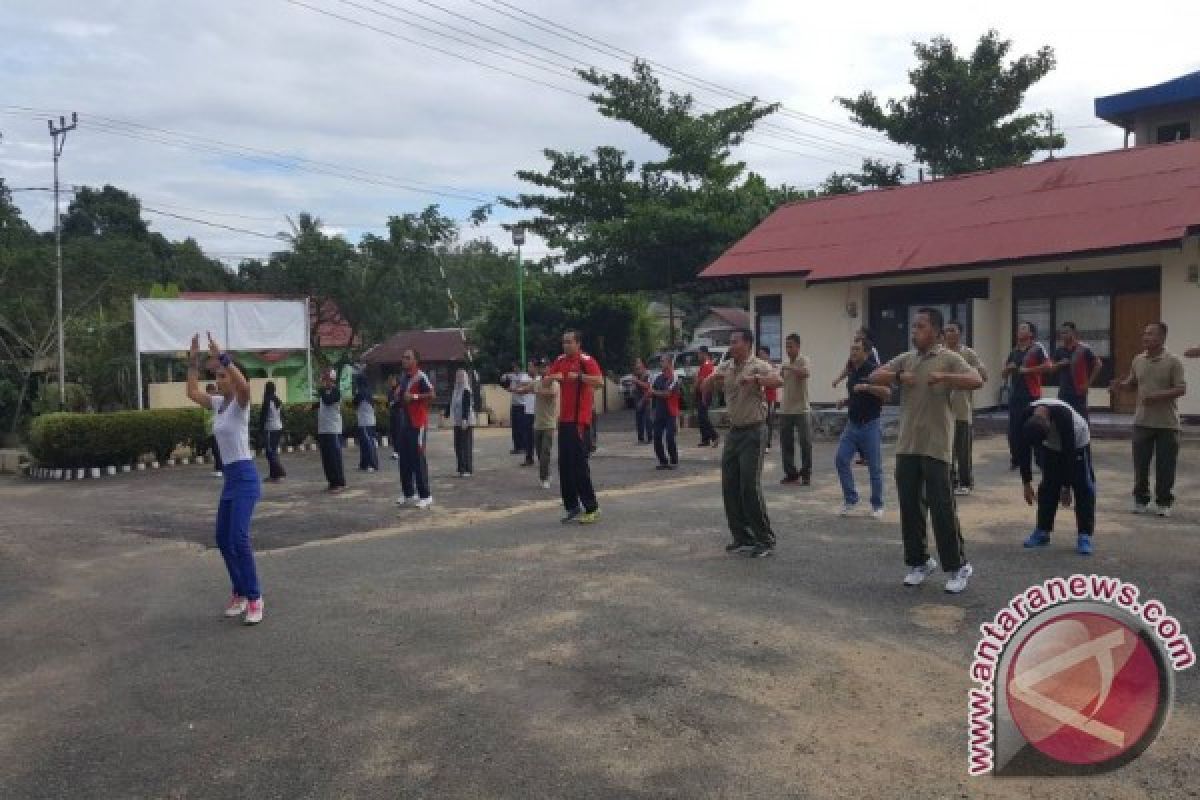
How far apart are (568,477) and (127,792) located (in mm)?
5684

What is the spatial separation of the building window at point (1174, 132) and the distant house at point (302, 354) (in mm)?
22426

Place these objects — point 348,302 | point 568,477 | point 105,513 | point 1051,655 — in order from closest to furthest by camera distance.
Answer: point 1051,655, point 568,477, point 105,513, point 348,302

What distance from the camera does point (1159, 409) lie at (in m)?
8.51

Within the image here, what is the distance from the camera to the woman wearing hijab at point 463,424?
13719mm

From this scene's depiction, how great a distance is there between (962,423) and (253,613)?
683 centimetres

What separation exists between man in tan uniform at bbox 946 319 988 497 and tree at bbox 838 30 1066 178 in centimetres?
2043

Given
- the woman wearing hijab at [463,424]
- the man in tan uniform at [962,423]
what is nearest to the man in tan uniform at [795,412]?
the man in tan uniform at [962,423]

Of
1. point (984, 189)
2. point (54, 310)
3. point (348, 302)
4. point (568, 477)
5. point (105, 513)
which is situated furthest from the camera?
point (348, 302)

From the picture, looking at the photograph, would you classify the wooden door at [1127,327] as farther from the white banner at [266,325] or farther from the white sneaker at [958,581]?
the white banner at [266,325]

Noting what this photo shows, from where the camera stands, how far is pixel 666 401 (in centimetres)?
1370

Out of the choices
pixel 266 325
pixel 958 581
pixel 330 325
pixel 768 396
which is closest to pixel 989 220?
pixel 768 396

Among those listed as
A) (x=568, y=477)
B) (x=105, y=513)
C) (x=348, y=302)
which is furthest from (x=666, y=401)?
(x=348, y=302)

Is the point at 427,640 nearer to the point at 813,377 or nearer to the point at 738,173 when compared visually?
the point at 813,377

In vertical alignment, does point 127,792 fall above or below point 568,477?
below
